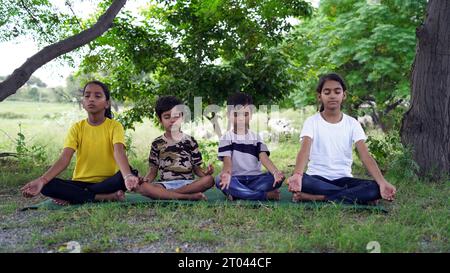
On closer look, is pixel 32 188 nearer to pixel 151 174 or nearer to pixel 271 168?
pixel 151 174

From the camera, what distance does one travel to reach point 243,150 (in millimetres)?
4312

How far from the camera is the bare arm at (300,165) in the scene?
3.77m

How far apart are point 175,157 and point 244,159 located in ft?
2.10

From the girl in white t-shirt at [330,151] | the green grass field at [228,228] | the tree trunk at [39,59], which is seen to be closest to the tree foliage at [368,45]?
the tree trunk at [39,59]

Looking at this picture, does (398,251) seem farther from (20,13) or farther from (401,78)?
(401,78)

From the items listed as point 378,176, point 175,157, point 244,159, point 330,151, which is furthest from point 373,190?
point 175,157

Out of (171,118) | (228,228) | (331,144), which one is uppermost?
(171,118)

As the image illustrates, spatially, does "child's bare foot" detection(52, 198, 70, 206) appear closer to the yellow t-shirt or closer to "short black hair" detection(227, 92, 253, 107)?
the yellow t-shirt

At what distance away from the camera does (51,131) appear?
11703 millimetres

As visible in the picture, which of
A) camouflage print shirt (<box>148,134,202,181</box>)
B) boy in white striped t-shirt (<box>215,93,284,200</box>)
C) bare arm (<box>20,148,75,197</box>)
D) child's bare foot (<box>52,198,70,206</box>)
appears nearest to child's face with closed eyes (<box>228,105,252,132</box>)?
boy in white striped t-shirt (<box>215,93,284,200</box>)

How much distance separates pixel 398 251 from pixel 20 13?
5.93m

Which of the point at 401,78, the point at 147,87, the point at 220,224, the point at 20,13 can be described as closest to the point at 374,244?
the point at 220,224

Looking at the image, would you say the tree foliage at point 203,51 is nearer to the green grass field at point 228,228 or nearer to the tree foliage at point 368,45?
the tree foliage at point 368,45

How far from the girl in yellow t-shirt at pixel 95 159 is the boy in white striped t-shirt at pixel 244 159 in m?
0.37
